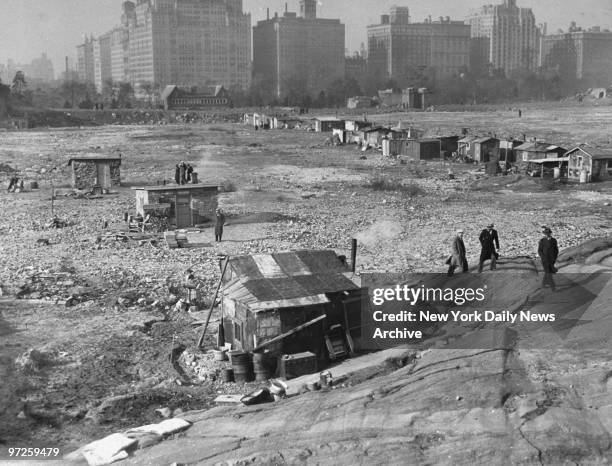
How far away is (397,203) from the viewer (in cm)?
2414

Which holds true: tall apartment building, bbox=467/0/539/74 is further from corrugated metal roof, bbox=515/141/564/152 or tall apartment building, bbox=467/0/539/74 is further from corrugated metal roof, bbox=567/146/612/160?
corrugated metal roof, bbox=567/146/612/160

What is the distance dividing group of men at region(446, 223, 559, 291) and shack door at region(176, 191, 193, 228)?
9.28m

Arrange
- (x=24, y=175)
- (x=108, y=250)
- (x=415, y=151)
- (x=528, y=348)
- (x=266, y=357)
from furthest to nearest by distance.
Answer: (x=415, y=151)
(x=24, y=175)
(x=108, y=250)
(x=266, y=357)
(x=528, y=348)

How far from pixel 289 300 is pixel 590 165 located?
826 inches

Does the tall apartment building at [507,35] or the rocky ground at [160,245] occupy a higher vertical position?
the tall apartment building at [507,35]

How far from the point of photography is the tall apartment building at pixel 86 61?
15375cm

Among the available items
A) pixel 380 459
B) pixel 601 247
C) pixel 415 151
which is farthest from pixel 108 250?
pixel 415 151

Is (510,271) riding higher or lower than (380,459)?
higher

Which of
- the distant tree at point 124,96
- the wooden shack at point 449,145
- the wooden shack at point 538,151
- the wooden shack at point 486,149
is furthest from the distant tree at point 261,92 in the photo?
the wooden shack at point 538,151

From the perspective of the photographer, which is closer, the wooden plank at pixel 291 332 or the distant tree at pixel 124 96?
the wooden plank at pixel 291 332

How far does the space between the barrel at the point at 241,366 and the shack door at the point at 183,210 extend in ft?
33.8

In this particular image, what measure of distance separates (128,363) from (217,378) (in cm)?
140

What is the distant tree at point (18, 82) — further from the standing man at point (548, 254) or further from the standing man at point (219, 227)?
the standing man at point (548, 254)

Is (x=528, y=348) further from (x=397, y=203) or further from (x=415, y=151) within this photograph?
(x=415, y=151)
